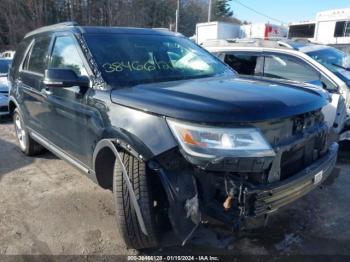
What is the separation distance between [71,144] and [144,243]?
4.49 feet

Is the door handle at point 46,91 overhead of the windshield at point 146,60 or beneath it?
beneath

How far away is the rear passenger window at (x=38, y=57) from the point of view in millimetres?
4039

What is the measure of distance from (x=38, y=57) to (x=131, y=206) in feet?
8.51

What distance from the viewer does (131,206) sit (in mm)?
2600

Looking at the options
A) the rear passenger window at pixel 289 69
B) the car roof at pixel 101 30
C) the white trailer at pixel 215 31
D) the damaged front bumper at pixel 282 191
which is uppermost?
the white trailer at pixel 215 31

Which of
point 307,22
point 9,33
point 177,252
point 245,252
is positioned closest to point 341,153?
point 245,252

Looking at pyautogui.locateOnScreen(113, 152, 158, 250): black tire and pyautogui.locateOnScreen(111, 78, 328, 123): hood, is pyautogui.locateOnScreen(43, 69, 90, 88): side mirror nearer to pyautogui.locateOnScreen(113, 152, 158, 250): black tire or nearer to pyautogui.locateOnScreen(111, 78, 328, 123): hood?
pyautogui.locateOnScreen(111, 78, 328, 123): hood

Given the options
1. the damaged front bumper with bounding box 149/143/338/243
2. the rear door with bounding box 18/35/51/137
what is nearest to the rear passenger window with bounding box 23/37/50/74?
the rear door with bounding box 18/35/51/137

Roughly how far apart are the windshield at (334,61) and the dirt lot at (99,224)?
5.16 feet

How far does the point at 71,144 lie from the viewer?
138 inches

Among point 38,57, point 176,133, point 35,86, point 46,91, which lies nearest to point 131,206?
point 176,133

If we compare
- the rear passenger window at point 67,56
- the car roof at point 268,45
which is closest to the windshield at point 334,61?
the car roof at point 268,45

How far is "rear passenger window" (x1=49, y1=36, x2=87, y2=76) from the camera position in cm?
321

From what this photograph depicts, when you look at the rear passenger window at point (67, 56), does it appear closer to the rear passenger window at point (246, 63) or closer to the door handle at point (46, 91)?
the door handle at point (46, 91)
